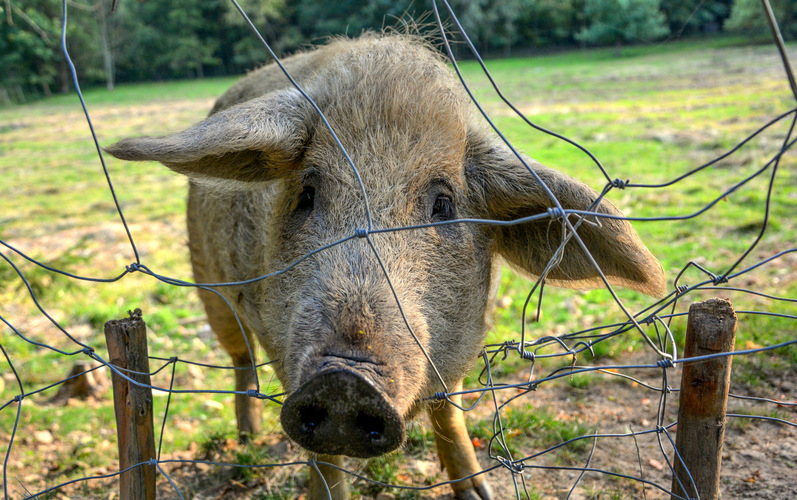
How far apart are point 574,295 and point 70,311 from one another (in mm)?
5281

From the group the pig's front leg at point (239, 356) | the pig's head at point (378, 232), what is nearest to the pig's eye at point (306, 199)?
the pig's head at point (378, 232)

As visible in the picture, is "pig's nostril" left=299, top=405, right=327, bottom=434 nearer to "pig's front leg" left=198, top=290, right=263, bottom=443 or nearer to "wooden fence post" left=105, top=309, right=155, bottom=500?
"wooden fence post" left=105, top=309, right=155, bottom=500

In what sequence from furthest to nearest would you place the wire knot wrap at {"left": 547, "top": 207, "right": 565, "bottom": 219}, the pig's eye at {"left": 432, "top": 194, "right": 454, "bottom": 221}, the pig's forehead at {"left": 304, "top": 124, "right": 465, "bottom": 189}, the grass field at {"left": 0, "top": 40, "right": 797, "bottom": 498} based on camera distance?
the grass field at {"left": 0, "top": 40, "right": 797, "bottom": 498}, the pig's eye at {"left": 432, "top": 194, "right": 454, "bottom": 221}, the pig's forehead at {"left": 304, "top": 124, "right": 465, "bottom": 189}, the wire knot wrap at {"left": 547, "top": 207, "right": 565, "bottom": 219}

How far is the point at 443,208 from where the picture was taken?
Answer: 9.72 ft

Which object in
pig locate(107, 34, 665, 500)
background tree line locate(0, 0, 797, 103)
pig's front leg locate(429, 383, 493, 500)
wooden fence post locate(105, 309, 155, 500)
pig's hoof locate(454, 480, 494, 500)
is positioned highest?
background tree line locate(0, 0, 797, 103)

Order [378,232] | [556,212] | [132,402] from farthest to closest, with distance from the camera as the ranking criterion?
[132,402] → [378,232] → [556,212]

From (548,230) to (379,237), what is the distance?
2.91 feet

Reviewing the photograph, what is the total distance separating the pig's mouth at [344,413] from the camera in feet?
6.61

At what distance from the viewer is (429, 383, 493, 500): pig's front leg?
369 cm

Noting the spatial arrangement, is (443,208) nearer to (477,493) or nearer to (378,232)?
(378,232)

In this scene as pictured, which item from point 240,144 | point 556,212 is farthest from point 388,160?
point 556,212

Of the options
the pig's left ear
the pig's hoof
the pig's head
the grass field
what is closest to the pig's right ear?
the pig's head

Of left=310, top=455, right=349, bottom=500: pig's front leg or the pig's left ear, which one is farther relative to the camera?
left=310, top=455, right=349, bottom=500: pig's front leg

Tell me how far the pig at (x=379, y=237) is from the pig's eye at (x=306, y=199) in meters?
0.01
